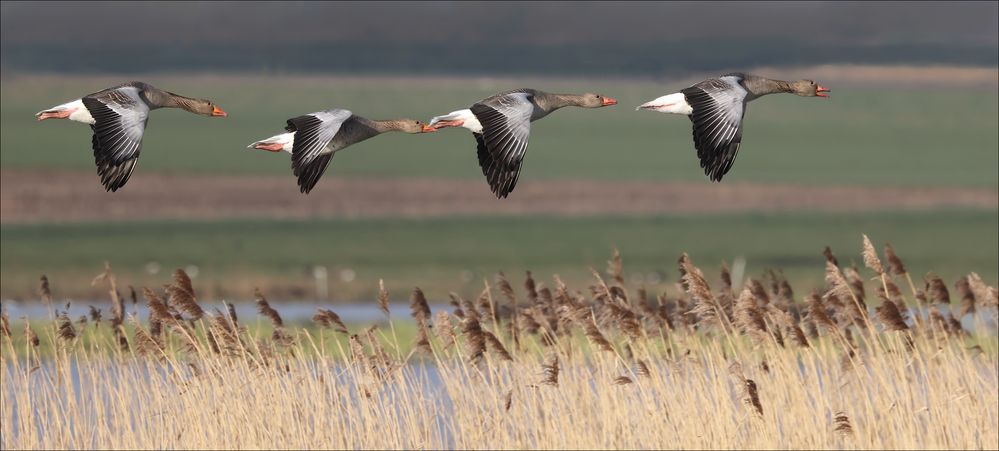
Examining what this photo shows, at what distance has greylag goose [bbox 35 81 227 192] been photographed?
5758 mm

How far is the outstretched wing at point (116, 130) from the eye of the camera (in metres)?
5.70

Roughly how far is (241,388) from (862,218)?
7566 centimetres

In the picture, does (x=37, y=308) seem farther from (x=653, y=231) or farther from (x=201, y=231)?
(x=653, y=231)

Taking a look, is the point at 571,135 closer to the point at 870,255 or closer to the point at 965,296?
the point at 965,296

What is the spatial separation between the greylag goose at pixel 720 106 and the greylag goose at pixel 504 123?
39 centimetres

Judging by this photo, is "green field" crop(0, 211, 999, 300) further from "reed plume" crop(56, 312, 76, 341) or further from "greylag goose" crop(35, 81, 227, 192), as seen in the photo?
"greylag goose" crop(35, 81, 227, 192)

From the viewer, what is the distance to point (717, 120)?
6125 millimetres

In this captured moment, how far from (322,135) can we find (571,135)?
4684 inches

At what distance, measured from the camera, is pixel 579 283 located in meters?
63.2

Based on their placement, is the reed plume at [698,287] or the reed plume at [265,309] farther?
the reed plume at [265,309]

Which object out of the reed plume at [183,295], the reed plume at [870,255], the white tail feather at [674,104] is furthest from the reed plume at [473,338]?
the white tail feather at [674,104]

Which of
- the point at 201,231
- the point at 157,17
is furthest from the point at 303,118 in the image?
the point at 157,17

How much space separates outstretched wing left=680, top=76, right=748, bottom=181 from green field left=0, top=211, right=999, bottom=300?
5050cm

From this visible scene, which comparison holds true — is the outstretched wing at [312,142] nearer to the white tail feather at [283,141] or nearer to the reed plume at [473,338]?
the white tail feather at [283,141]
